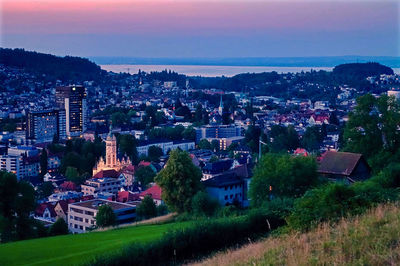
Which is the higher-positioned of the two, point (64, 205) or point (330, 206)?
point (330, 206)

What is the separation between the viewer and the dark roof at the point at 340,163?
44.5ft

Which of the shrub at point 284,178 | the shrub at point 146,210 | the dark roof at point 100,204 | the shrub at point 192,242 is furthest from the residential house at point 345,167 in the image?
the dark roof at point 100,204

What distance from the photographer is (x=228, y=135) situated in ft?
191

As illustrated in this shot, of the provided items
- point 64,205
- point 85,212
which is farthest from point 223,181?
point 64,205

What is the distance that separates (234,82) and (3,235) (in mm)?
114453

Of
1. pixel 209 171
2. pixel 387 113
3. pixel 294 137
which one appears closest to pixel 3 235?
pixel 387 113

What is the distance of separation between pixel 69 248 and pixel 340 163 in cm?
735

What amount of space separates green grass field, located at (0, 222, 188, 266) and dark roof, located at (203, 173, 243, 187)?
6520 millimetres

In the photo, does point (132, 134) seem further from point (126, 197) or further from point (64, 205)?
point (126, 197)

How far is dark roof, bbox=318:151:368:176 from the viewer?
13.6 metres

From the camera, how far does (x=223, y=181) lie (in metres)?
17.7

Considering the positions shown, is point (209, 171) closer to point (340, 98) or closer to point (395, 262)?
point (395, 262)

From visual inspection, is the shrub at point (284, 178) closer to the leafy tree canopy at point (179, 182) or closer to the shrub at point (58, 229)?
the leafy tree canopy at point (179, 182)

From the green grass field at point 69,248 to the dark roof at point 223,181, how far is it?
21.4 feet
